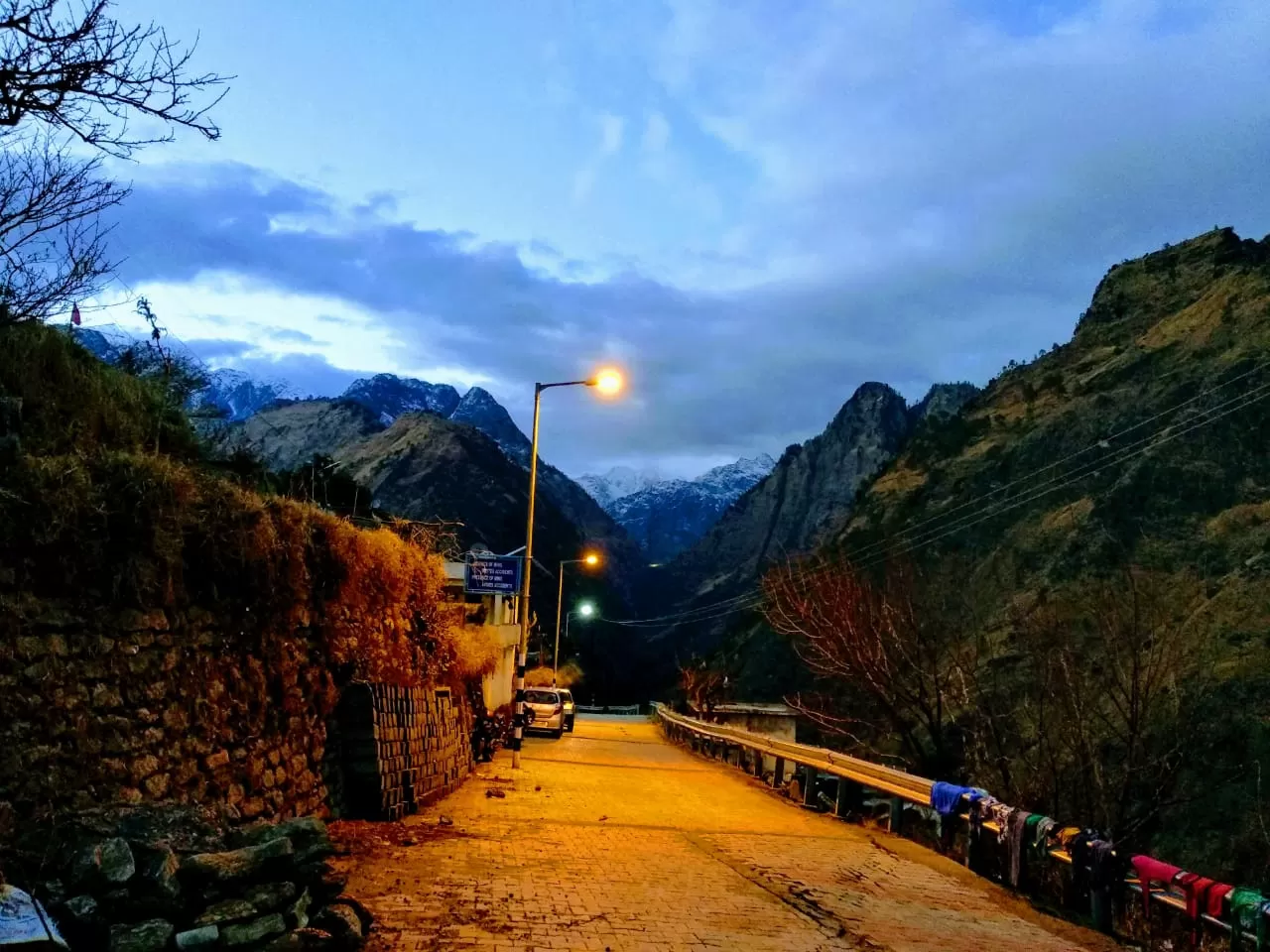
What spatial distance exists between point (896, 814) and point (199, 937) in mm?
10240

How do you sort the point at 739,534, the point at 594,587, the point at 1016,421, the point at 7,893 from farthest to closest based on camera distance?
the point at 739,534 < the point at 594,587 < the point at 1016,421 < the point at 7,893

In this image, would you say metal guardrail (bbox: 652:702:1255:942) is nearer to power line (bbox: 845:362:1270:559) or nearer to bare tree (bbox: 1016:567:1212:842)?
bare tree (bbox: 1016:567:1212:842)

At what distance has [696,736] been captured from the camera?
32688 mm

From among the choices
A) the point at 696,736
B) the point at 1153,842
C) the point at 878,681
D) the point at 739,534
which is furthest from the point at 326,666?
the point at 739,534

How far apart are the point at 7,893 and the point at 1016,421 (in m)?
61.0

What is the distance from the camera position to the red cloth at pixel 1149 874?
7.10m

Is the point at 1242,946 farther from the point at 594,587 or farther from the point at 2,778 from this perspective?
the point at 594,587

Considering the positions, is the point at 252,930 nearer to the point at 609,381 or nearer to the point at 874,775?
the point at 874,775

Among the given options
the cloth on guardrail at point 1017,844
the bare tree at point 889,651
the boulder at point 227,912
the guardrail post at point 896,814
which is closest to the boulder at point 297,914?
the boulder at point 227,912

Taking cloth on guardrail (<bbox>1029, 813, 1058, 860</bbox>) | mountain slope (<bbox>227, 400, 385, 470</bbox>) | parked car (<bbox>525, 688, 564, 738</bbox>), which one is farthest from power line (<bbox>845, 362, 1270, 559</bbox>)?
mountain slope (<bbox>227, 400, 385, 470</bbox>)

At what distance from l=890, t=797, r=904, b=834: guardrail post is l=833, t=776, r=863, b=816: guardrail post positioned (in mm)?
1628

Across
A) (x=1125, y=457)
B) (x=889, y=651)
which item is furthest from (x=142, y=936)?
(x=1125, y=457)

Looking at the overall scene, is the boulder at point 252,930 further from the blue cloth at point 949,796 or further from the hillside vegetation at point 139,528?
the blue cloth at point 949,796

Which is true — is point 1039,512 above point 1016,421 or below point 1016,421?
below
